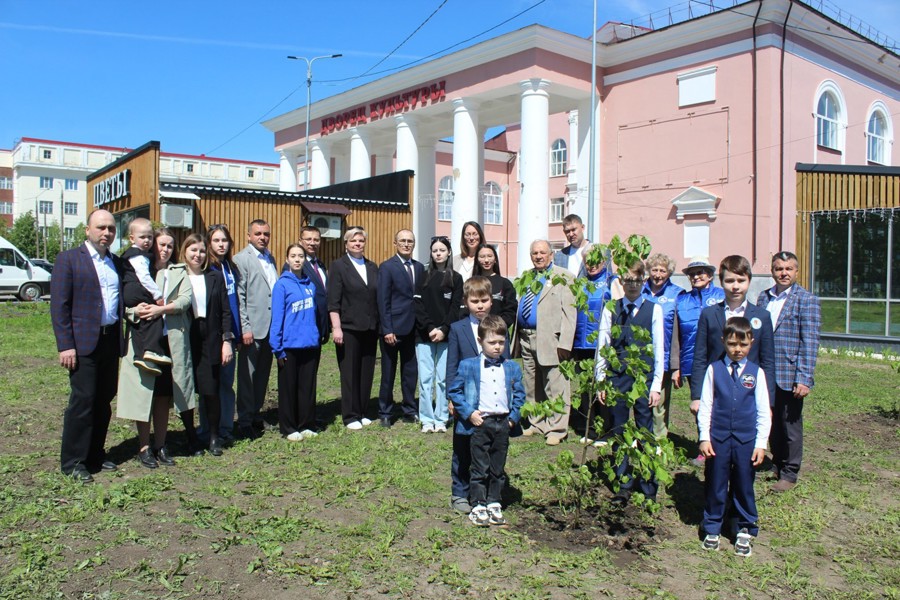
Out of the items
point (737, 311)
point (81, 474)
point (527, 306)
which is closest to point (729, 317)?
point (737, 311)

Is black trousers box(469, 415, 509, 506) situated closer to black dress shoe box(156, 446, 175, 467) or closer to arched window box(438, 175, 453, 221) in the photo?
black dress shoe box(156, 446, 175, 467)

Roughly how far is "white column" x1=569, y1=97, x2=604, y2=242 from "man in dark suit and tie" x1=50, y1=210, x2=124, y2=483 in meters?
21.0

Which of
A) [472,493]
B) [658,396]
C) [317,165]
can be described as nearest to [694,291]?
[658,396]

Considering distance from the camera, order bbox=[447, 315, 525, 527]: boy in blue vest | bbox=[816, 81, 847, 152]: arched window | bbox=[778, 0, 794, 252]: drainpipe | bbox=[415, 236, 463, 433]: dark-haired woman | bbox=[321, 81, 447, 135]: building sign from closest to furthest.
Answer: bbox=[447, 315, 525, 527]: boy in blue vest → bbox=[415, 236, 463, 433]: dark-haired woman → bbox=[778, 0, 794, 252]: drainpipe → bbox=[816, 81, 847, 152]: arched window → bbox=[321, 81, 447, 135]: building sign

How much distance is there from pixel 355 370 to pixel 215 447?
5.29 feet

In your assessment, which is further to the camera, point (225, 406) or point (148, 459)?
point (225, 406)

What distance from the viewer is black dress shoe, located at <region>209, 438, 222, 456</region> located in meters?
5.91

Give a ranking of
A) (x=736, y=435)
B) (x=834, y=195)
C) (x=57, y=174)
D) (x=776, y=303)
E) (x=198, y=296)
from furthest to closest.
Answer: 1. (x=57, y=174)
2. (x=834, y=195)
3. (x=198, y=296)
4. (x=776, y=303)
5. (x=736, y=435)

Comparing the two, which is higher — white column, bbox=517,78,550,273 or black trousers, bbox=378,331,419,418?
white column, bbox=517,78,550,273

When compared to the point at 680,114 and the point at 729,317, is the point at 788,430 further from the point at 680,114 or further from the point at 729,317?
the point at 680,114

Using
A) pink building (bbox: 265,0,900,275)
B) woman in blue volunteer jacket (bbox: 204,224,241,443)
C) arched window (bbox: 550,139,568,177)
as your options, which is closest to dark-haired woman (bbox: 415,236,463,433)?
woman in blue volunteer jacket (bbox: 204,224,241,443)

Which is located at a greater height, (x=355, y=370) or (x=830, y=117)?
(x=830, y=117)

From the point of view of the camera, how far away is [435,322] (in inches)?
273

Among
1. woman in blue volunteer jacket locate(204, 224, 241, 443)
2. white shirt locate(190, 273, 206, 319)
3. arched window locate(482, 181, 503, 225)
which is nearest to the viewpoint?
white shirt locate(190, 273, 206, 319)
